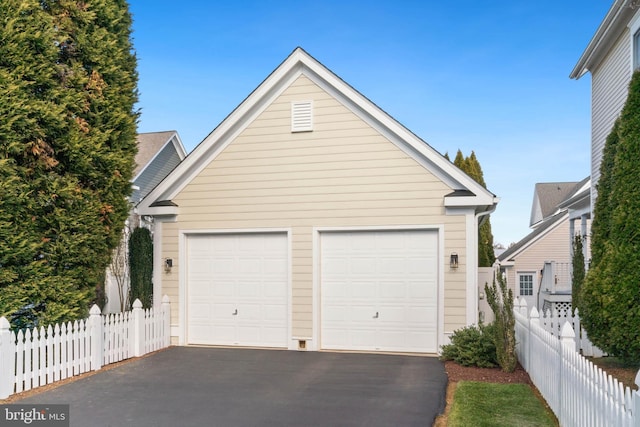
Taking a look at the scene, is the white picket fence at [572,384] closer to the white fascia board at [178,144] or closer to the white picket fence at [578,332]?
the white picket fence at [578,332]

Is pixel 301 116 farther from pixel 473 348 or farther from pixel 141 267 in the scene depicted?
pixel 473 348

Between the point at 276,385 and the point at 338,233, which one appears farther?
the point at 338,233

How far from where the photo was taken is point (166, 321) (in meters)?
11.1

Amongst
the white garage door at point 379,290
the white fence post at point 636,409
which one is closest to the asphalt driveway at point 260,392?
the white garage door at point 379,290

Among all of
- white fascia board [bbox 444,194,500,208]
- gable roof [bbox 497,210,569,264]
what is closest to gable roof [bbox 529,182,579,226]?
gable roof [bbox 497,210,569,264]

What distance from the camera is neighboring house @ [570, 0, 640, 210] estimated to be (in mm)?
10844

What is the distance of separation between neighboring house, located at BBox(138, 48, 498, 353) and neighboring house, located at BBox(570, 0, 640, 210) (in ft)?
16.3

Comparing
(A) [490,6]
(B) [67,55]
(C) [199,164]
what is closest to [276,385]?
(C) [199,164]

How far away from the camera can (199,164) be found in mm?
11477

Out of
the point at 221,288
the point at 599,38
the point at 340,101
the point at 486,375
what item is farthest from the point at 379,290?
the point at 599,38

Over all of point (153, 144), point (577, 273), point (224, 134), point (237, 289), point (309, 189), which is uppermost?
point (153, 144)

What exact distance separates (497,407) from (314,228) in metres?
5.46

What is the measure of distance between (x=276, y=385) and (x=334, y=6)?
11534mm

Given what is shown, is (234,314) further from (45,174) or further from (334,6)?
(334,6)
